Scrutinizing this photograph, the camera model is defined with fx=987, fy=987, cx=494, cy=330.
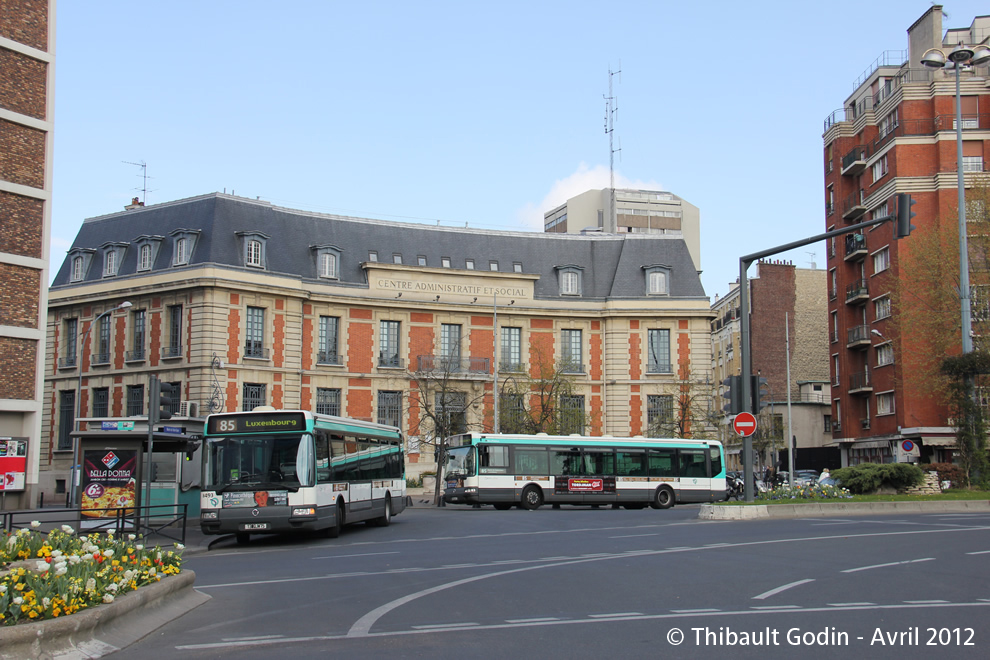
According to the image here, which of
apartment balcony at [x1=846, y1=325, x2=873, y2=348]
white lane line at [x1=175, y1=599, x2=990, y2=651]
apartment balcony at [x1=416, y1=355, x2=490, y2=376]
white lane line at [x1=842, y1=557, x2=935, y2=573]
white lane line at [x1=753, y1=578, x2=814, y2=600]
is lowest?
white lane line at [x1=842, y1=557, x2=935, y2=573]

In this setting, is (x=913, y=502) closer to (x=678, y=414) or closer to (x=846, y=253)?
(x=678, y=414)

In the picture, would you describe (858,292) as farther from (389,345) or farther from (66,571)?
(66,571)

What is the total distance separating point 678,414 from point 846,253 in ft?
49.2

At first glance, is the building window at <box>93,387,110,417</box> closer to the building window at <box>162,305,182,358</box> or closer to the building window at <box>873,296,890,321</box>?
the building window at <box>162,305,182,358</box>

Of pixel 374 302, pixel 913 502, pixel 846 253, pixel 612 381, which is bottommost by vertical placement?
pixel 913 502

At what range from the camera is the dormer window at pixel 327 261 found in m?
52.9

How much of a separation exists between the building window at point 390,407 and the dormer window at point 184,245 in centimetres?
1219

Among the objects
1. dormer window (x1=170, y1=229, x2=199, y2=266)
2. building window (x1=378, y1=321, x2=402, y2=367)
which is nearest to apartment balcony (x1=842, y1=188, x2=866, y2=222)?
building window (x1=378, y1=321, x2=402, y2=367)

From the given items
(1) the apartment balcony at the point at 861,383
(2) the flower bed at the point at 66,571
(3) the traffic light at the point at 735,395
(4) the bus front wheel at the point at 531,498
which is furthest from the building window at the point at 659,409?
(2) the flower bed at the point at 66,571

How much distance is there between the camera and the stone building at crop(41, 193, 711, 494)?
1919 inches

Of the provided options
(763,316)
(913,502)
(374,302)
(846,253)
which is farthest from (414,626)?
(763,316)

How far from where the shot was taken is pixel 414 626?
9.40 meters

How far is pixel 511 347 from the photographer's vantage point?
55.6 meters

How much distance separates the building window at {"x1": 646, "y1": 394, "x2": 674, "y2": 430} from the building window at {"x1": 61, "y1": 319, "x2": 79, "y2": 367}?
102 feet
